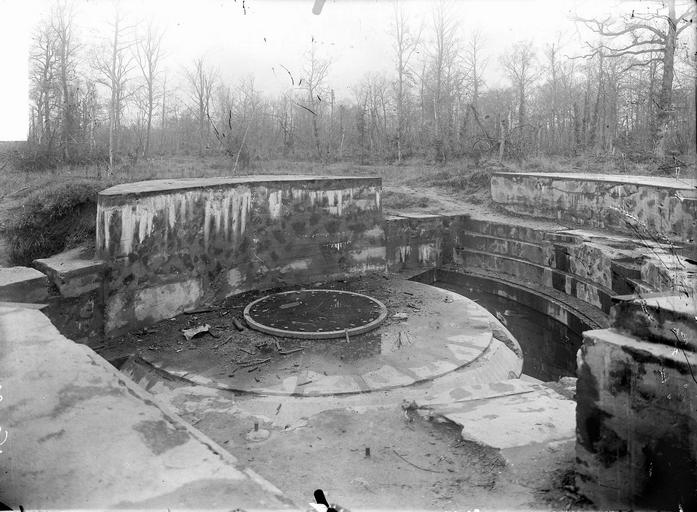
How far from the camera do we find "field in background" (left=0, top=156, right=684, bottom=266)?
327 inches

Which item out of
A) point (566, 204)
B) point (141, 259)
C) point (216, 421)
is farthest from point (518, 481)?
point (566, 204)

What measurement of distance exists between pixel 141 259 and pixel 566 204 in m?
8.59

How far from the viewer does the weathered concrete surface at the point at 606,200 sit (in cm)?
854

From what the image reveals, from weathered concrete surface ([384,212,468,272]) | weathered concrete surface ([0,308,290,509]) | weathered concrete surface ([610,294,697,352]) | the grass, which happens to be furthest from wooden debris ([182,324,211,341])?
weathered concrete surface ([610,294,697,352])

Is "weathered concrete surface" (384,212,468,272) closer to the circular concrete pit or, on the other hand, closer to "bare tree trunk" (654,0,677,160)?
the circular concrete pit

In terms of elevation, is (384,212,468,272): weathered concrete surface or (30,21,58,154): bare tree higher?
(30,21,58,154): bare tree

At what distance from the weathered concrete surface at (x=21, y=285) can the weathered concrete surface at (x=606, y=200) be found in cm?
707

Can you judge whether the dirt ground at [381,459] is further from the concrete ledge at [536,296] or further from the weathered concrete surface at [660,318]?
the concrete ledge at [536,296]

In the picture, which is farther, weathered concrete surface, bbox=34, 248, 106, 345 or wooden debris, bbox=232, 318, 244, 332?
wooden debris, bbox=232, 318, 244, 332

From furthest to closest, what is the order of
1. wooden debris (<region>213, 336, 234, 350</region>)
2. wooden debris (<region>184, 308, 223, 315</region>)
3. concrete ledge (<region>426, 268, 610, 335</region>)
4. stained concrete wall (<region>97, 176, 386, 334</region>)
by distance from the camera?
concrete ledge (<region>426, 268, 610, 335</region>) → wooden debris (<region>184, 308, 223, 315</region>) → stained concrete wall (<region>97, 176, 386, 334</region>) → wooden debris (<region>213, 336, 234, 350</region>)

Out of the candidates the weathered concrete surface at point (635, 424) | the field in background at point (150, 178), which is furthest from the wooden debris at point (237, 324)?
the weathered concrete surface at point (635, 424)

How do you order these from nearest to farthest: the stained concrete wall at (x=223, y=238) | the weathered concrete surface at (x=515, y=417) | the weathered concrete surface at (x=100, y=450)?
the weathered concrete surface at (x=100, y=450) < the weathered concrete surface at (x=515, y=417) < the stained concrete wall at (x=223, y=238)

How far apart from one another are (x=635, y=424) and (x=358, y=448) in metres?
2.11

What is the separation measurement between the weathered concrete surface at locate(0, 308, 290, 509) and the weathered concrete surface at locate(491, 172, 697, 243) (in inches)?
265
